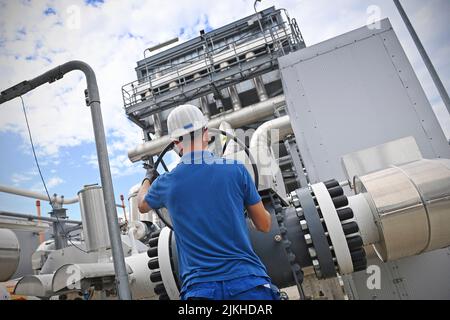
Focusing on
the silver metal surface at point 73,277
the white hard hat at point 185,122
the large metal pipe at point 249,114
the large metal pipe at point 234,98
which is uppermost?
the large metal pipe at point 234,98

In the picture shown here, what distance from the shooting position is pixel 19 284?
1.91 m

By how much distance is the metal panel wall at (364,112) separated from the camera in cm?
172

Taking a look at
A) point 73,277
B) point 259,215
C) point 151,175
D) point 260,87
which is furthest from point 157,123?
point 259,215

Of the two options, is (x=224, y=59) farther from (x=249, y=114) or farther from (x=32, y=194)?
(x=32, y=194)

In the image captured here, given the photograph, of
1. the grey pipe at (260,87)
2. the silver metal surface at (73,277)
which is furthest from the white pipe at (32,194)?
the grey pipe at (260,87)

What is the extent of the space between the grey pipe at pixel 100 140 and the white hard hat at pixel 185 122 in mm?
568

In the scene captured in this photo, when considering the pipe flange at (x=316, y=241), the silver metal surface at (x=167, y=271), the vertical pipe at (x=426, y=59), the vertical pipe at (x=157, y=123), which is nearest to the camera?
the pipe flange at (x=316, y=241)

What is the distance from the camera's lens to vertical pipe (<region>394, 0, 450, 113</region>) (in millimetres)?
1553

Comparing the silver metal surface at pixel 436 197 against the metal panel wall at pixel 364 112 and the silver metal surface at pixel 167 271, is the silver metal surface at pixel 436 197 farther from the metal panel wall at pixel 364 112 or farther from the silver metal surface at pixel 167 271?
the silver metal surface at pixel 167 271

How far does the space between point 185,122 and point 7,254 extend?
57.9 inches

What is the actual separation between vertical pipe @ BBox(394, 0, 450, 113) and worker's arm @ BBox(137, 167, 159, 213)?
5.05 feet

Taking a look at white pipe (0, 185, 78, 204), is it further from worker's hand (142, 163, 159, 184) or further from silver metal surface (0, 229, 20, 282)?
worker's hand (142, 163, 159, 184)

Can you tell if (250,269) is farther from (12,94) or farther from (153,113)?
(153,113)
